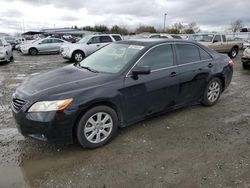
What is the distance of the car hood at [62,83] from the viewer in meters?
3.29

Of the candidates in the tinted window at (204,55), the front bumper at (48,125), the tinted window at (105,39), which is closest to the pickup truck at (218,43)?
the tinted window at (105,39)

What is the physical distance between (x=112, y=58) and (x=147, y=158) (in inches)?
76.1

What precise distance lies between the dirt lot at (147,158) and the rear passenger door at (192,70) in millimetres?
523

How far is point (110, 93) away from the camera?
3482 millimetres

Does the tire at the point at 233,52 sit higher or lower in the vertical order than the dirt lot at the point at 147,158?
higher

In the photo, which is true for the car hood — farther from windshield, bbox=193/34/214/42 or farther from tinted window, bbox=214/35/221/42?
tinted window, bbox=214/35/221/42

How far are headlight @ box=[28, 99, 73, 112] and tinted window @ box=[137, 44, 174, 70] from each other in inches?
57.1

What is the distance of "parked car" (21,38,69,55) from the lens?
19192mm

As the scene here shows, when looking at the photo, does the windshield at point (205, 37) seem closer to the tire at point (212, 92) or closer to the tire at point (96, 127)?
the tire at point (212, 92)

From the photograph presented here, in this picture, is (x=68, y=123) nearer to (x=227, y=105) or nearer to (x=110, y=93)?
(x=110, y=93)

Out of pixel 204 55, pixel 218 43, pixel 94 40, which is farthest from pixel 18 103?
pixel 218 43

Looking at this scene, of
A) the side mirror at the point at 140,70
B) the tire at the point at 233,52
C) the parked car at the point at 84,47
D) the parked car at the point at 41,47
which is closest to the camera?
the side mirror at the point at 140,70

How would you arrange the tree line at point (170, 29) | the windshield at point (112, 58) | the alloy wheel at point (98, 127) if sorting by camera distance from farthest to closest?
the tree line at point (170, 29) → the windshield at point (112, 58) → the alloy wheel at point (98, 127)

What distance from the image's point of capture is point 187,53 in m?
4.68
